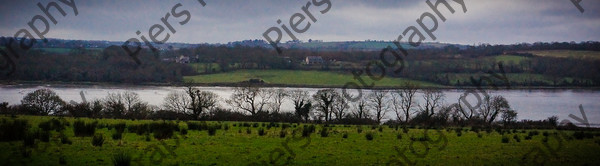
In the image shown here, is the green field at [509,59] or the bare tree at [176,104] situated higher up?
the green field at [509,59]

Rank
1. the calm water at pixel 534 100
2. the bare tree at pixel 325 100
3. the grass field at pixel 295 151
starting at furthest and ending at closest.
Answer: the calm water at pixel 534 100, the bare tree at pixel 325 100, the grass field at pixel 295 151

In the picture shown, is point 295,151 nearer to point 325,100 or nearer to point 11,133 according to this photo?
point 11,133

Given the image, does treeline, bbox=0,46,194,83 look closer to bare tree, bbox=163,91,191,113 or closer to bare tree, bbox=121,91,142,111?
bare tree, bbox=121,91,142,111

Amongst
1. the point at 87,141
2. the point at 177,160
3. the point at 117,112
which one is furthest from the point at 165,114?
the point at 177,160

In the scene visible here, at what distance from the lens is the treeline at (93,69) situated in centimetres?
9494

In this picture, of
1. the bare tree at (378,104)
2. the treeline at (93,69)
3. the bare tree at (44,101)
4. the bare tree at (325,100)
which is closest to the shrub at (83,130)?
the bare tree at (44,101)

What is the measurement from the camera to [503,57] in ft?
388

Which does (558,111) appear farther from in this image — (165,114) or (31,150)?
(31,150)

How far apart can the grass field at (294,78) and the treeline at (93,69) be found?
9.29 m

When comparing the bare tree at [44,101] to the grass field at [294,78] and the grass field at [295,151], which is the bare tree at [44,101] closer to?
the grass field at [295,151]

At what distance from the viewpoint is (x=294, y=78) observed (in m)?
90.4

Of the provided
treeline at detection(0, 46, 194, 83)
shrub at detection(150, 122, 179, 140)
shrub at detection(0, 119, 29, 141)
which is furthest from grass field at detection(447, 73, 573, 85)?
shrub at detection(0, 119, 29, 141)

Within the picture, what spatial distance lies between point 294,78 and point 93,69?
44.2 meters

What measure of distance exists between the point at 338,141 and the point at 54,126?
10743mm
